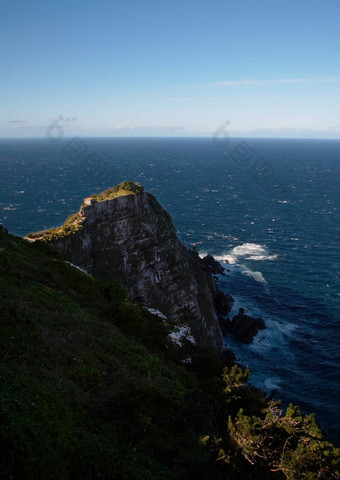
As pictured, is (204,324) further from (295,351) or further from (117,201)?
(117,201)

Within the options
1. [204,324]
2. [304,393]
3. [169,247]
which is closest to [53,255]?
[169,247]

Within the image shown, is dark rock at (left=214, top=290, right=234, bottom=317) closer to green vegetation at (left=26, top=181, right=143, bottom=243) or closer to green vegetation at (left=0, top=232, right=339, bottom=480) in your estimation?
green vegetation at (left=26, top=181, right=143, bottom=243)

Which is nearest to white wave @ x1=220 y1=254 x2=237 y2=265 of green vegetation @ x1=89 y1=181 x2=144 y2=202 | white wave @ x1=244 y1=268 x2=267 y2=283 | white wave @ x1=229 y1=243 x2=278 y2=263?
white wave @ x1=229 y1=243 x2=278 y2=263

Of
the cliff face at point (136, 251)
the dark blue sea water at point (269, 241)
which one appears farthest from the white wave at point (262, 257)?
the cliff face at point (136, 251)

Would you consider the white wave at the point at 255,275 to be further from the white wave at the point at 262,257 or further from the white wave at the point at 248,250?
the white wave at the point at 248,250

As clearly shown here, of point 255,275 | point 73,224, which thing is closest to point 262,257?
point 255,275

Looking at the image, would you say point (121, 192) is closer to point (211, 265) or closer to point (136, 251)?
point (136, 251)
